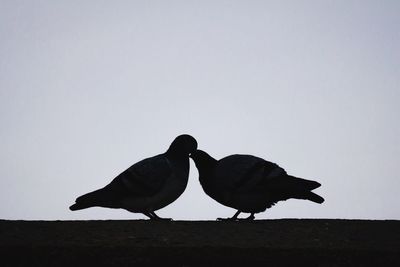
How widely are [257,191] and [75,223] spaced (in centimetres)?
268

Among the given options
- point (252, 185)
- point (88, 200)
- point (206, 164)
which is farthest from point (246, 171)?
point (88, 200)

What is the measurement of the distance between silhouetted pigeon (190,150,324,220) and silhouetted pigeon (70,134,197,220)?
404 millimetres

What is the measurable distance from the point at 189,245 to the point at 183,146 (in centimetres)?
342

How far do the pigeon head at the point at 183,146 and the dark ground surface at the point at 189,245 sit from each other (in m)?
2.65

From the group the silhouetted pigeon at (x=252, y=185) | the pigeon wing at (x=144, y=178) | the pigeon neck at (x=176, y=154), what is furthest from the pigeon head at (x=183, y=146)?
the silhouetted pigeon at (x=252, y=185)

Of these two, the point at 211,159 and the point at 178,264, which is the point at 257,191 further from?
the point at 178,264

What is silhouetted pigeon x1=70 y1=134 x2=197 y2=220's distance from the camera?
238 inches

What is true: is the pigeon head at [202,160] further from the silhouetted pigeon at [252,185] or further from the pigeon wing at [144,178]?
the pigeon wing at [144,178]

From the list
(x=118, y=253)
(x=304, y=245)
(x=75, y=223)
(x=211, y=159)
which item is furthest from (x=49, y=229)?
(x=211, y=159)

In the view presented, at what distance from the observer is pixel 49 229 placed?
12.2 feet

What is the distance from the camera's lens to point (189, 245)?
3.25 meters

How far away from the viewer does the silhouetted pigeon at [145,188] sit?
19.8ft

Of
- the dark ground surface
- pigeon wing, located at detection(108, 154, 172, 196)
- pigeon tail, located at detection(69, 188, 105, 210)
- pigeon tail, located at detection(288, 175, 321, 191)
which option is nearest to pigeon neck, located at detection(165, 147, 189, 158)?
pigeon wing, located at detection(108, 154, 172, 196)

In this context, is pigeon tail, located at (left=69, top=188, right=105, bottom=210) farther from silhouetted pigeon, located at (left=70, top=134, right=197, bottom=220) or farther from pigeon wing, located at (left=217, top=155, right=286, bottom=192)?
pigeon wing, located at (left=217, top=155, right=286, bottom=192)
